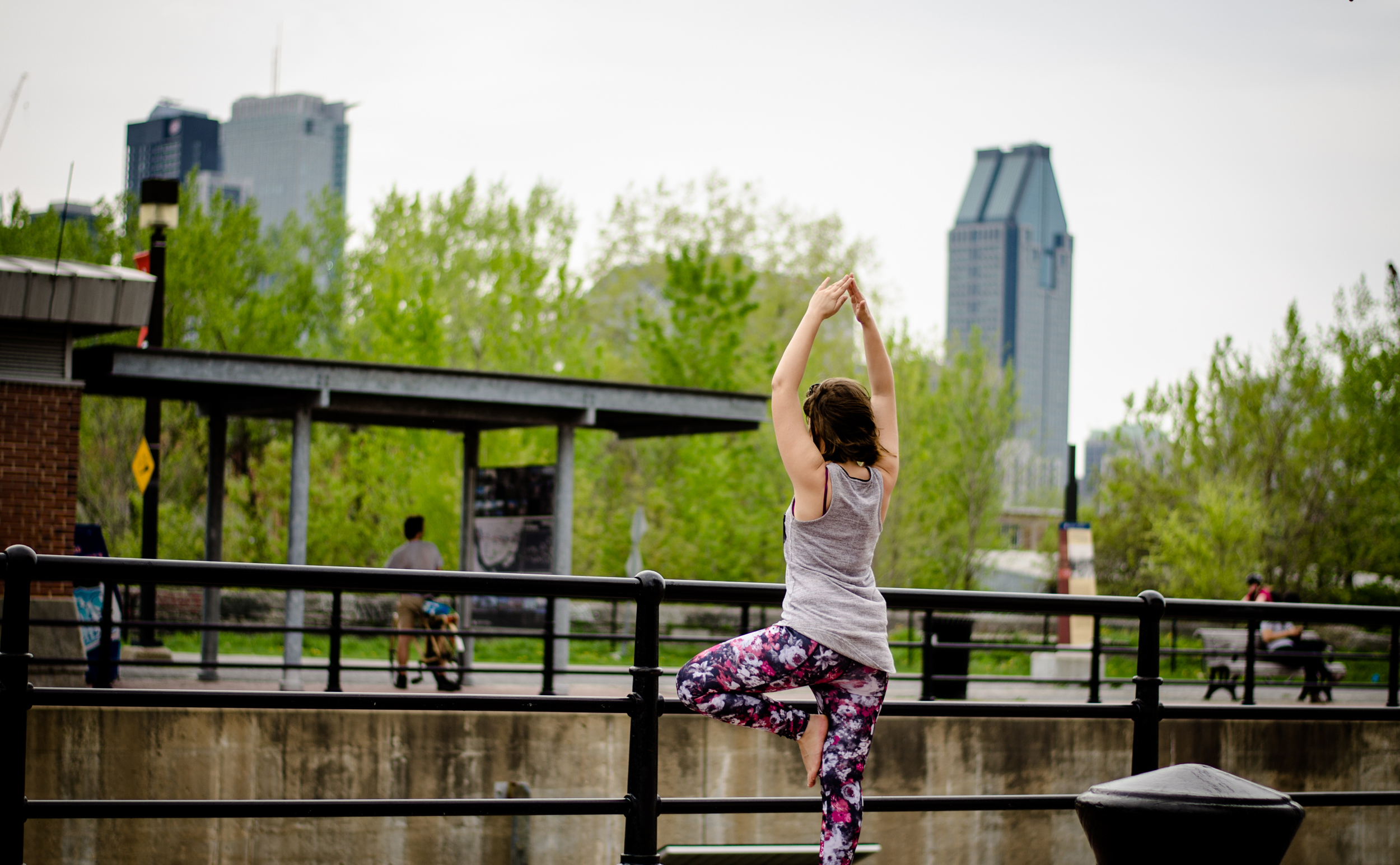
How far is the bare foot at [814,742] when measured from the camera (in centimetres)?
396

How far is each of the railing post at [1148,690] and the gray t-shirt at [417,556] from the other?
9707 millimetres

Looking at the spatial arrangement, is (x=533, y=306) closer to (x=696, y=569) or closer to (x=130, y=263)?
(x=696, y=569)

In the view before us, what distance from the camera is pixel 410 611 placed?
14.4m

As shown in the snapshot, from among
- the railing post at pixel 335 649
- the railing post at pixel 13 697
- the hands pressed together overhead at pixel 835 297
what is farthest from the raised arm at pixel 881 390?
the railing post at pixel 335 649

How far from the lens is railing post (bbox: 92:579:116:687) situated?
30.0ft

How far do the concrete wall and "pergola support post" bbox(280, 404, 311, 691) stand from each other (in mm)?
2993

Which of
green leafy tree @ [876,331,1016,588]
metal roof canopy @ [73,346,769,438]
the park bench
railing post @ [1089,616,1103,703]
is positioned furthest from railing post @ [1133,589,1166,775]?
green leafy tree @ [876,331,1016,588]

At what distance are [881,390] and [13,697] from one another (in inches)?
108

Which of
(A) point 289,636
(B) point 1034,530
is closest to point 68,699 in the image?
(A) point 289,636

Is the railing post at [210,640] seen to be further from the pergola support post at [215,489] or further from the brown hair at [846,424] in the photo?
the brown hair at [846,424]

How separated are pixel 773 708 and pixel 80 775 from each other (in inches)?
303

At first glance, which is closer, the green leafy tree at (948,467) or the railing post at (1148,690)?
the railing post at (1148,690)

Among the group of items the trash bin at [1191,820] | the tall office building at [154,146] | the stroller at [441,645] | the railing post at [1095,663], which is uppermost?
the tall office building at [154,146]

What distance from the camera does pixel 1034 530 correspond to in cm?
10931
